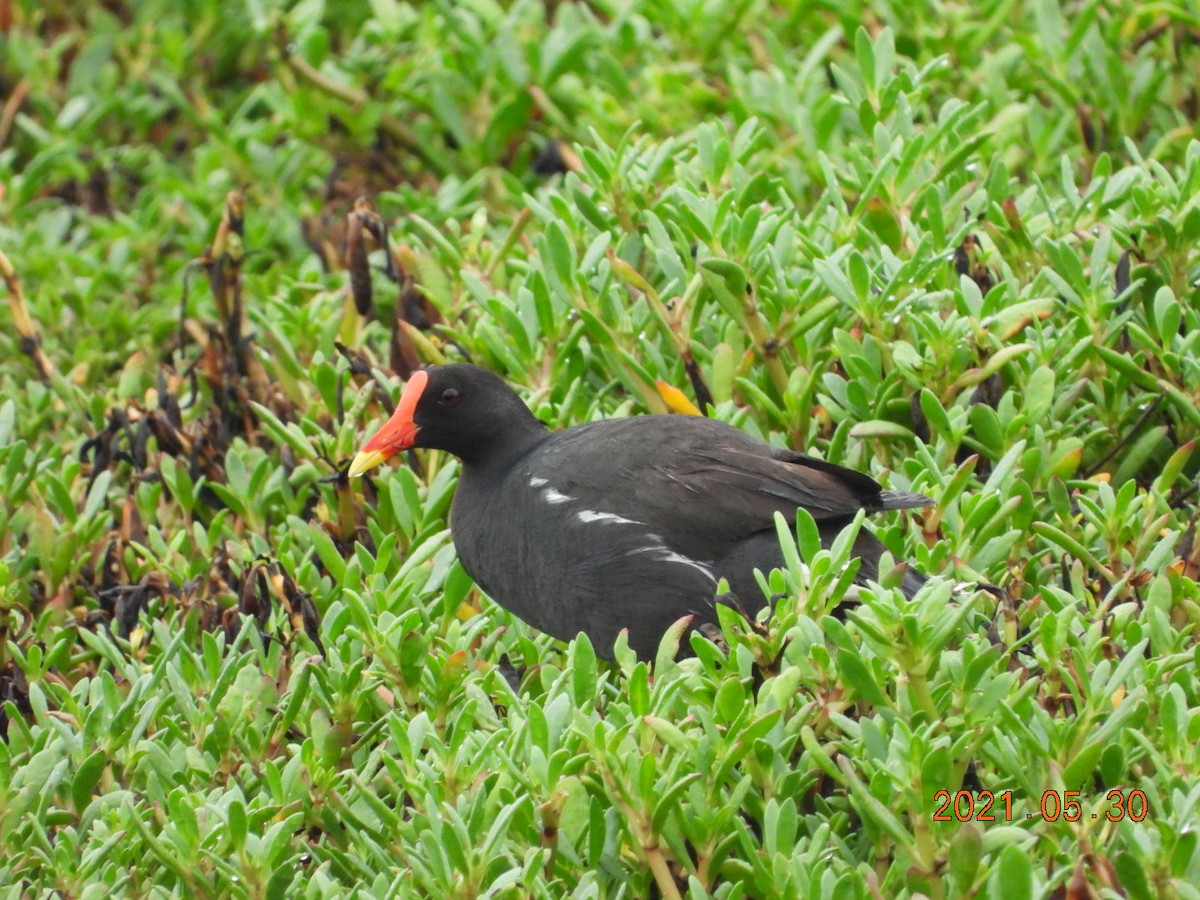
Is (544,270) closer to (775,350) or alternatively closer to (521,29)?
(775,350)

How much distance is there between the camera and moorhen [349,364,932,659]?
12.6 feet

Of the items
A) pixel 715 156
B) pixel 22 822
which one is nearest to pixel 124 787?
pixel 22 822

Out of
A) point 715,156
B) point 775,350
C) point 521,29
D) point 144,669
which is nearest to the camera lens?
point 144,669

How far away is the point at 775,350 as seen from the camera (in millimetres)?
4453

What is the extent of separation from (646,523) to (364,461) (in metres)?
0.80

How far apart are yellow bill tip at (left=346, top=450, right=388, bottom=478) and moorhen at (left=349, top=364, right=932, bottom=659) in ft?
0.96

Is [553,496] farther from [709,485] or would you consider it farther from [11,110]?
[11,110]

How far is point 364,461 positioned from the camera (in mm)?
4246

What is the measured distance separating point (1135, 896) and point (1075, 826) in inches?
6.7

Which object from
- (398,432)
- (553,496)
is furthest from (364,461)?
(553,496)

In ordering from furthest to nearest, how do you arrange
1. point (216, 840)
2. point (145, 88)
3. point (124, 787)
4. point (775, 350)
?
point (145, 88)
point (775, 350)
point (124, 787)
point (216, 840)

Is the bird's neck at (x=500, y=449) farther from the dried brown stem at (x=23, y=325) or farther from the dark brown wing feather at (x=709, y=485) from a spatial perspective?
the dried brown stem at (x=23, y=325)

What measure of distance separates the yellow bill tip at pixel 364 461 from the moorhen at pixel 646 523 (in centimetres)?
29
